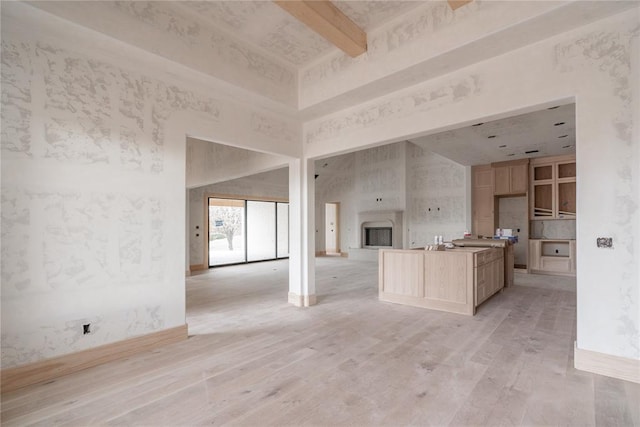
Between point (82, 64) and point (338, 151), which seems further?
point (338, 151)

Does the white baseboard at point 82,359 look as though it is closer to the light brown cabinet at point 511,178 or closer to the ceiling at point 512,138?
the ceiling at point 512,138

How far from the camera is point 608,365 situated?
2.37m

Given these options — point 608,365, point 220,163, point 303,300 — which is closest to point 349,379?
point 608,365

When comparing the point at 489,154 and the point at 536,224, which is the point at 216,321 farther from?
the point at 536,224

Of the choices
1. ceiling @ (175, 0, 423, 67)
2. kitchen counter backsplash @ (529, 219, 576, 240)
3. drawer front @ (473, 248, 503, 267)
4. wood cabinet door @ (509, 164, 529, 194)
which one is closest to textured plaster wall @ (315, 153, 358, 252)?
wood cabinet door @ (509, 164, 529, 194)

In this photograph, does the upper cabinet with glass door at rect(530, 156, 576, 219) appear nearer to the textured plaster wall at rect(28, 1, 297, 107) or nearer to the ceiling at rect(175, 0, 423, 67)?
the ceiling at rect(175, 0, 423, 67)

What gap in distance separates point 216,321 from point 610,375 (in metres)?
4.00

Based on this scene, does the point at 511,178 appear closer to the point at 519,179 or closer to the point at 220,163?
the point at 519,179

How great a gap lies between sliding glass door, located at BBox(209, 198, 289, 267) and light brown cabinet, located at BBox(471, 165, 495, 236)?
21.3 ft

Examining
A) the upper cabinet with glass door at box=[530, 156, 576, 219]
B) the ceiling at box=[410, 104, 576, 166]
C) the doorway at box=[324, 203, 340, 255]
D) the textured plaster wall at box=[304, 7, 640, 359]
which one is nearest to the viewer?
the textured plaster wall at box=[304, 7, 640, 359]

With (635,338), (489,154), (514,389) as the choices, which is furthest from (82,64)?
(489,154)

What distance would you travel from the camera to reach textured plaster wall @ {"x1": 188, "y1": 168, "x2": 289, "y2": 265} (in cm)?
849

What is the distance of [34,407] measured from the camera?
6.70 feet

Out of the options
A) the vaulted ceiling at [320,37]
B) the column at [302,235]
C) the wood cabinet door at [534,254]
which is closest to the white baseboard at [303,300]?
the column at [302,235]
